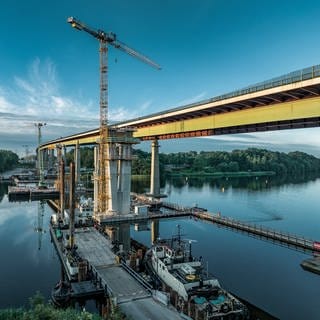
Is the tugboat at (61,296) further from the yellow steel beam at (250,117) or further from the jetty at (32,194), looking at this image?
the jetty at (32,194)

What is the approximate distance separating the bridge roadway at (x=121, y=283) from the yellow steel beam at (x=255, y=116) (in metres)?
22.4

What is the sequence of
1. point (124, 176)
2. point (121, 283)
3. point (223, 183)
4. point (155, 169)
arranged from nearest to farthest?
1. point (121, 283)
2. point (124, 176)
3. point (155, 169)
4. point (223, 183)

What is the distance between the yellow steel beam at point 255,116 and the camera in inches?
1321

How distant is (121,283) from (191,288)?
18.6 feet

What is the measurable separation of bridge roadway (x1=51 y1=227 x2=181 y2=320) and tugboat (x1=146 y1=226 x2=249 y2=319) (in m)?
1.90

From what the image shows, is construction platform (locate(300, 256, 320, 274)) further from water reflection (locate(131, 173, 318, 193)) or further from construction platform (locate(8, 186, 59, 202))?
water reflection (locate(131, 173, 318, 193))

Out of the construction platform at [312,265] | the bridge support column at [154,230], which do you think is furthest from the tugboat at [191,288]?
the bridge support column at [154,230]

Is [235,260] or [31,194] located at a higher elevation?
[31,194]

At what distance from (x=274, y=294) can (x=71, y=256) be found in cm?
1892

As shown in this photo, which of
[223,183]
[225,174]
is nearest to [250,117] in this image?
[223,183]

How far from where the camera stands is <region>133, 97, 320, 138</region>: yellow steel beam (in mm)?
33562

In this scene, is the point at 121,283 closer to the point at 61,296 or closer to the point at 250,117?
the point at 61,296

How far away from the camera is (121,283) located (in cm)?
2669

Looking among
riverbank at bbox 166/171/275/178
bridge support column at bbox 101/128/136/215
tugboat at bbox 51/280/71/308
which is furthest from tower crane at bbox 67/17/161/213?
riverbank at bbox 166/171/275/178
